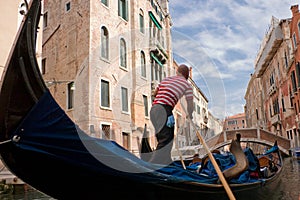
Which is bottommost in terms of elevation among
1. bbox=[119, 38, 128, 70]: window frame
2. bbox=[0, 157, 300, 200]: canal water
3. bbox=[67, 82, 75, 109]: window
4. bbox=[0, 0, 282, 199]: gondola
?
bbox=[0, 157, 300, 200]: canal water

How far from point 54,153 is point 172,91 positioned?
2.32 ft

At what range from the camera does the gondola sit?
102cm

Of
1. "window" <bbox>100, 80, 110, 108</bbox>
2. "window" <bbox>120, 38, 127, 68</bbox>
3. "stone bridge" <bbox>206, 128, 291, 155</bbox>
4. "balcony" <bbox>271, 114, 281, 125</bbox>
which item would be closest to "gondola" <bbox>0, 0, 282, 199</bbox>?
"window" <bbox>100, 80, 110, 108</bbox>

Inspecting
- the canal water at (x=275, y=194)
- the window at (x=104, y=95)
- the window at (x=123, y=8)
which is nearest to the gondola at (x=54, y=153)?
the canal water at (x=275, y=194)

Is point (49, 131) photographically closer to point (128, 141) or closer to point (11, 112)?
point (11, 112)

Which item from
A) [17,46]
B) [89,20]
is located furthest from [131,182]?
[89,20]

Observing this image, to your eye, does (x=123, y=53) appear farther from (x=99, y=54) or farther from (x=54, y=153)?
(x=54, y=153)

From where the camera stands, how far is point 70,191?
1.23 metres

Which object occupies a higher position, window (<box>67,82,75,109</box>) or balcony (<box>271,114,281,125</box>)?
window (<box>67,82,75,109</box>)

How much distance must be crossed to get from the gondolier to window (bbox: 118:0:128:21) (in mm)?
5001

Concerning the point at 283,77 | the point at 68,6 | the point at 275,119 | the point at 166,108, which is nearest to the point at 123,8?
the point at 68,6

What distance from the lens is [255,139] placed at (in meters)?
9.59

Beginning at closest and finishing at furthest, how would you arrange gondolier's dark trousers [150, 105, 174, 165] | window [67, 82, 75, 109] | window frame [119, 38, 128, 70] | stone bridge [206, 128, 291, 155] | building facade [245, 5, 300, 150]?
gondolier's dark trousers [150, 105, 174, 165]
window [67, 82, 75, 109]
window frame [119, 38, 128, 70]
building facade [245, 5, 300, 150]
stone bridge [206, 128, 291, 155]

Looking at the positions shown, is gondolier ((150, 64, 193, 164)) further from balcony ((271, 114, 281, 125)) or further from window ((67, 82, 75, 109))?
balcony ((271, 114, 281, 125))
